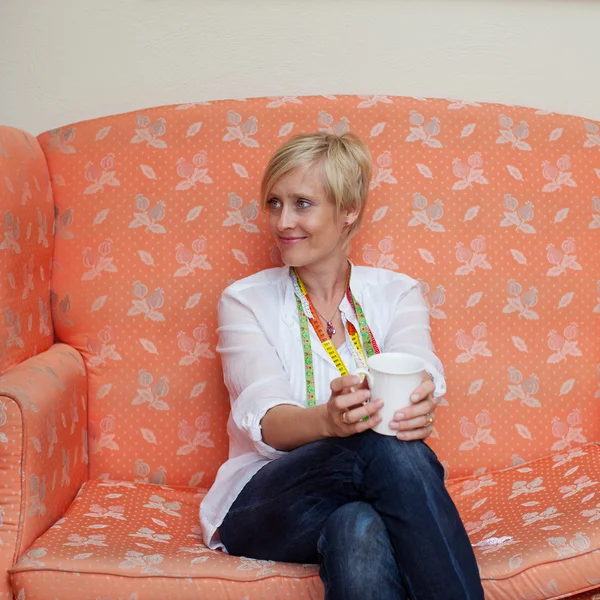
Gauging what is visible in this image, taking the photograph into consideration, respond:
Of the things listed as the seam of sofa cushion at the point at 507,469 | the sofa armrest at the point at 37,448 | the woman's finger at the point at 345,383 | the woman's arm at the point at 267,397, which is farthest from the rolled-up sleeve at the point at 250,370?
the seam of sofa cushion at the point at 507,469

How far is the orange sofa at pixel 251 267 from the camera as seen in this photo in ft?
6.75

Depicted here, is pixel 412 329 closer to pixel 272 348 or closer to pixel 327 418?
pixel 272 348

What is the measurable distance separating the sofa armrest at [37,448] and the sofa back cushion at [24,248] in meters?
0.07

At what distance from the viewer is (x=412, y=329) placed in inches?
75.5

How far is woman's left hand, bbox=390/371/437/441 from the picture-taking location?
142 cm

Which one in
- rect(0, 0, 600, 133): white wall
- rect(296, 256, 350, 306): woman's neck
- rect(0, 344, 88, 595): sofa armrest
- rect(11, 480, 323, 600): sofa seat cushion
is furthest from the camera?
rect(0, 0, 600, 133): white wall

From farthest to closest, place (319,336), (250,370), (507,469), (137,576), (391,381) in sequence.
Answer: (507,469)
(319,336)
(250,370)
(137,576)
(391,381)

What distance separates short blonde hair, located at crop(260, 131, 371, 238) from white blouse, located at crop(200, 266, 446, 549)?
20 centimetres

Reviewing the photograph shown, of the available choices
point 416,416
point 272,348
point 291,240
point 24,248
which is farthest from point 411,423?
point 24,248

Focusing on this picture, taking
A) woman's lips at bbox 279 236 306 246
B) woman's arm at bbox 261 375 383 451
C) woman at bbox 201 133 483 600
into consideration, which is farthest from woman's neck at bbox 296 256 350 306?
woman's arm at bbox 261 375 383 451

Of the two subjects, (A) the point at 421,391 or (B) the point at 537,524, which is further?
(B) the point at 537,524

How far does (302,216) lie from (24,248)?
670 millimetres

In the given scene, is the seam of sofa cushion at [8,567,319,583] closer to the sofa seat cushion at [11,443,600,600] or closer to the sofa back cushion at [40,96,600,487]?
the sofa seat cushion at [11,443,600,600]

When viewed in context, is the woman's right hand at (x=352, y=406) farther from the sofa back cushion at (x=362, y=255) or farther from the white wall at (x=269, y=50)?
the white wall at (x=269, y=50)
